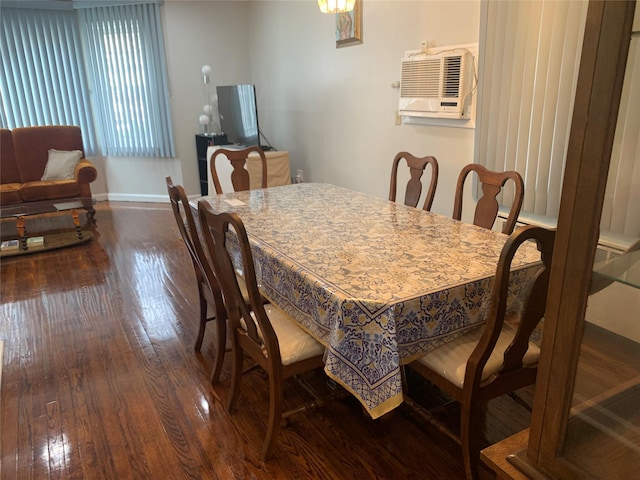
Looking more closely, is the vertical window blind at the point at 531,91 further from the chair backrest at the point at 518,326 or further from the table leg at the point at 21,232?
the table leg at the point at 21,232

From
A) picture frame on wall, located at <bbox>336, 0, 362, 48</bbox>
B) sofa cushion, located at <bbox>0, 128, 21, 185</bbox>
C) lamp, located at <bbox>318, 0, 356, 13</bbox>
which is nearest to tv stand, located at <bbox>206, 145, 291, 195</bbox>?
picture frame on wall, located at <bbox>336, 0, 362, 48</bbox>

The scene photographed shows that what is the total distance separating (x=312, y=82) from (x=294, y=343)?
3637 millimetres

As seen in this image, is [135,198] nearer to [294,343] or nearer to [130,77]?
[130,77]

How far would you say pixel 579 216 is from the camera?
673mm

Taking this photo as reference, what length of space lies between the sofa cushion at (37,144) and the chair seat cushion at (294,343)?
470 centimetres

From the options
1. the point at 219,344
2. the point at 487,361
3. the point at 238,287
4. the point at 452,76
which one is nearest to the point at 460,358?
the point at 487,361

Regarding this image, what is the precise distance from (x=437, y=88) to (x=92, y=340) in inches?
106

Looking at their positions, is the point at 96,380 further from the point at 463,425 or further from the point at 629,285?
Result: the point at 629,285

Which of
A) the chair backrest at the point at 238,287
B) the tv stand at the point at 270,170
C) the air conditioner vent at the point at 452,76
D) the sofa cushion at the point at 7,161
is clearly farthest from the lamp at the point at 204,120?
the chair backrest at the point at 238,287

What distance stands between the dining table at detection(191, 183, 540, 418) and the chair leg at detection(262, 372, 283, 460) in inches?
8.8

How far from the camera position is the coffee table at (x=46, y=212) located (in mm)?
4355

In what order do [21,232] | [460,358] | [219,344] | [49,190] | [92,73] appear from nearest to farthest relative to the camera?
1. [460,358]
2. [219,344]
3. [21,232]
4. [49,190]
5. [92,73]

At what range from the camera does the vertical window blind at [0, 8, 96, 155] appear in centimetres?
545

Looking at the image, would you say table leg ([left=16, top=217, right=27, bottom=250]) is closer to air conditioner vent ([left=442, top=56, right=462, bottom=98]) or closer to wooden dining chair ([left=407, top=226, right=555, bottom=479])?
air conditioner vent ([left=442, top=56, right=462, bottom=98])
